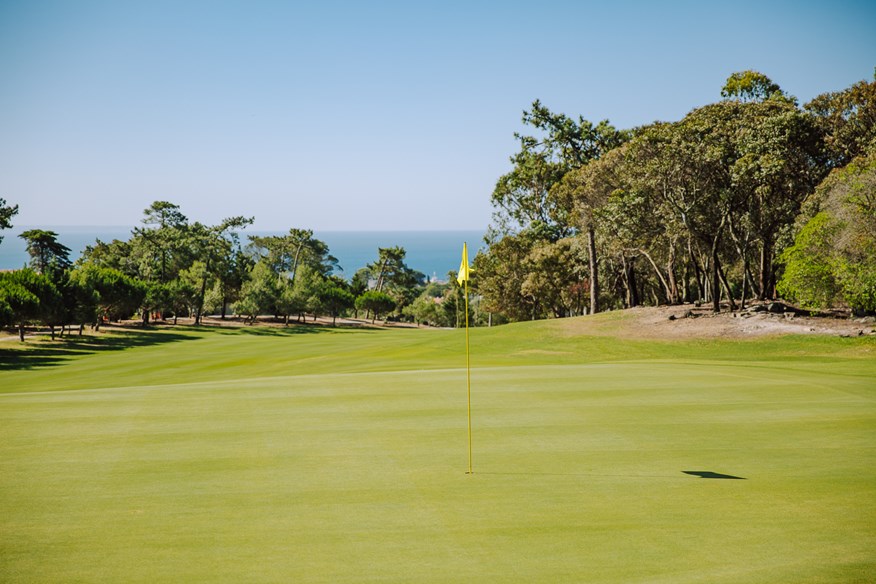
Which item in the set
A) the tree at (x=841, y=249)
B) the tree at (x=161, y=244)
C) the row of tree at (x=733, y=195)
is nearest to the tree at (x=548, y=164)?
the row of tree at (x=733, y=195)

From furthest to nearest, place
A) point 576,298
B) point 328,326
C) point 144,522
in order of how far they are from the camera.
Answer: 1. point 328,326
2. point 576,298
3. point 144,522

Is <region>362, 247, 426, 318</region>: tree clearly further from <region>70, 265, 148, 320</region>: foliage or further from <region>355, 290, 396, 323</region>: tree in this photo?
<region>70, 265, 148, 320</region>: foliage

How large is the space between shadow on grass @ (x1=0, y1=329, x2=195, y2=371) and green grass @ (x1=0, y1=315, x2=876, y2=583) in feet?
91.9

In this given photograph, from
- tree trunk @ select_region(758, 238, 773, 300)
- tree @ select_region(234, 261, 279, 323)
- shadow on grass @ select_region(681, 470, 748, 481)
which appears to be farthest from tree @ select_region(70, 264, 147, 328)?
shadow on grass @ select_region(681, 470, 748, 481)

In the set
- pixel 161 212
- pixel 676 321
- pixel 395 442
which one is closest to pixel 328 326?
pixel 161 212

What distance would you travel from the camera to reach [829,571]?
7.69 metres

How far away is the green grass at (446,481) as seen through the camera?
798 cm

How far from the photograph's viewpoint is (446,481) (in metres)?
10.8

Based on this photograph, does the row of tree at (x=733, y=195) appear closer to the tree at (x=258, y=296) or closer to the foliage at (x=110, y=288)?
the tree at (x=258, y=296)

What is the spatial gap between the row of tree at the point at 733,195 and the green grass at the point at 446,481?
1380 centimetres

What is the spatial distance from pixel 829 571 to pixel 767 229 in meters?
39.7

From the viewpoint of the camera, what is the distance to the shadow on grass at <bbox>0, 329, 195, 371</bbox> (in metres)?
43.9

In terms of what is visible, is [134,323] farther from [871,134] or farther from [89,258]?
[871,134]

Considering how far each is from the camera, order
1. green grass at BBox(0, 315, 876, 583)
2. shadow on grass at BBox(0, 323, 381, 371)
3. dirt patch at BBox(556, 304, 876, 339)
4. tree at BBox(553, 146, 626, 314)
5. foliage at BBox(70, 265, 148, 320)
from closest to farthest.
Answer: green grass at BBox(0, 315, 876, 583) → dirt patch at BBox(556, 304, 876, 339) → shadow on grass at BBox(0, 323, 381, 371) → tree at BBox(553, 146, 626, 314) → foliage at BBox(70, 265, 148, 320)
